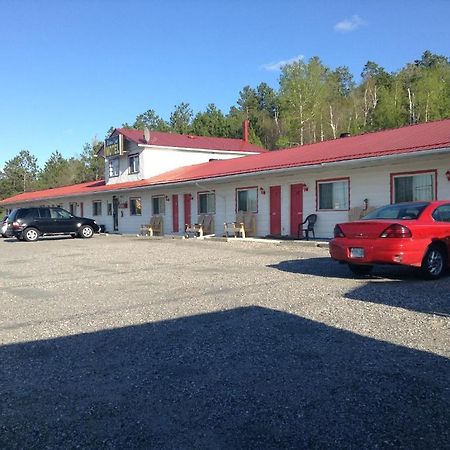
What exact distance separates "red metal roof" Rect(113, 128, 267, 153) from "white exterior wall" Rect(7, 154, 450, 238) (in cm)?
465

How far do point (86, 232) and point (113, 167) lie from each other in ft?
32.0

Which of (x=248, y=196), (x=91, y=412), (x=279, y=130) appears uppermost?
(x=279, y=130)

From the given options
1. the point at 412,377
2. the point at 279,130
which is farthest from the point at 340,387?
the point at 279,130

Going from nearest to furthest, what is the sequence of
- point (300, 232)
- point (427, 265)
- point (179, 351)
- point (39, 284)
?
point (179, 351) < point (427, 265) < point (39, 284) < point (300, 232)

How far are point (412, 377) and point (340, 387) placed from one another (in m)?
0.67

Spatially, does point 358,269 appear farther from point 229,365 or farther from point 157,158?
point 157,158

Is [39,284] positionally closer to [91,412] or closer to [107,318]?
[107,318]

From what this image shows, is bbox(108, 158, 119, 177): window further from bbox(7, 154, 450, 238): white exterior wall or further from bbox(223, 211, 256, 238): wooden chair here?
bbox(223, 211, 256, 238): wooden chair

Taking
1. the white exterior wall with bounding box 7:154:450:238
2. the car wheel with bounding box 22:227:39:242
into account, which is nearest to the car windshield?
the white exterior wall with bounding box 7:154:450:238

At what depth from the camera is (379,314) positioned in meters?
6.46

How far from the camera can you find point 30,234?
2530 centimetres

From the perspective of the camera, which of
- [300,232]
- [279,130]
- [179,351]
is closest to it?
[179,351]

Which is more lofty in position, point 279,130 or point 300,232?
point 279,130

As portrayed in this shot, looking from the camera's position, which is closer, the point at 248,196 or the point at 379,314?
the point at 379,314
